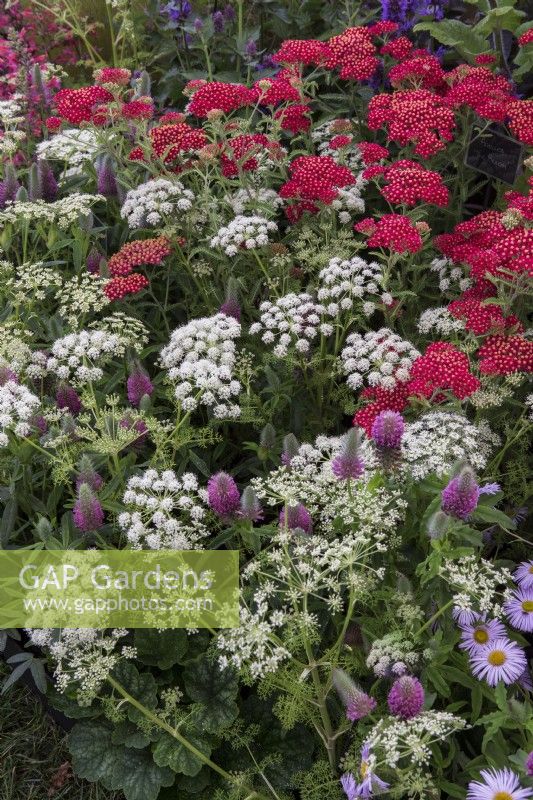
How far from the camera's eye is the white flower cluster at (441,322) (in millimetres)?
3367

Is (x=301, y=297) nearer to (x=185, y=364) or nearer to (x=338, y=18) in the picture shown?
(x=185, y=364)

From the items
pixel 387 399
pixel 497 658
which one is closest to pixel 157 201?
pixel 387 399

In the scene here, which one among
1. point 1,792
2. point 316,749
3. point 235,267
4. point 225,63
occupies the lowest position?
point 1,792

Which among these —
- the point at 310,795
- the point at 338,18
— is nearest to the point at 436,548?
the point at 310,795

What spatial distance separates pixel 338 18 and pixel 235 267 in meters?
2.35

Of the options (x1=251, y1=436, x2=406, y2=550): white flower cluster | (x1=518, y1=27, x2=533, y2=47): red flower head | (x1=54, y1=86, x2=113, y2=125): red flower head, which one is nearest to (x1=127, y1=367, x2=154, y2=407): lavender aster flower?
(x1=251, y1=436, x2=406, y2=550): white flower cluster

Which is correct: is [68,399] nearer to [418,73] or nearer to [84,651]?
[84,651]

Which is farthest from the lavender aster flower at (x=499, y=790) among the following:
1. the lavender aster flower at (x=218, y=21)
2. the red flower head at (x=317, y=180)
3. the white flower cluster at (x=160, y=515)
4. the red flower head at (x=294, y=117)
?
the lavender aster flower at (x=218, y=21)

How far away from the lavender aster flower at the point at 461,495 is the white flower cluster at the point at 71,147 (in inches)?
112

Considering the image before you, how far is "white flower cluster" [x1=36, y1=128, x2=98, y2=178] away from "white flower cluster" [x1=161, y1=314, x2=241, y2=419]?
5.21 ft

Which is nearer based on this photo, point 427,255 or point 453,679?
point 453,679

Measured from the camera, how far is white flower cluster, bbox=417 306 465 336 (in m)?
3.37

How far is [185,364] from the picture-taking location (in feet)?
9.97

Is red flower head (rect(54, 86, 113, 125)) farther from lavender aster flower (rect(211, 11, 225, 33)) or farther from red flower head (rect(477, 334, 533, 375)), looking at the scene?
red flower head (rect(477, 334, 533, 375))
